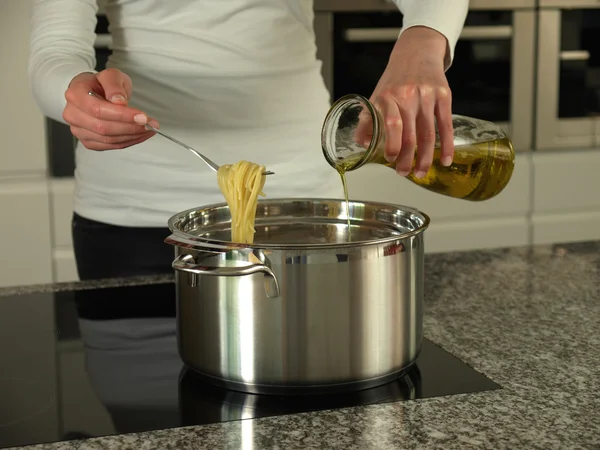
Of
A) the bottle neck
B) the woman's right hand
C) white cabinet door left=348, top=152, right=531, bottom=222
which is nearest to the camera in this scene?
the bottle neck

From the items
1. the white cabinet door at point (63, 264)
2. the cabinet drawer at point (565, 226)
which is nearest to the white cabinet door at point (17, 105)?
the white cabinet door at point (63, 264)

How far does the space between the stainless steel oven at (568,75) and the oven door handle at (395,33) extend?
0.11 meters

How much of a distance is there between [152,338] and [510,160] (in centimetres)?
43

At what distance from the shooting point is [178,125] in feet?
4.15

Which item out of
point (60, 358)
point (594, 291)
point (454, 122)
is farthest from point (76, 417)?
point (594, 291)

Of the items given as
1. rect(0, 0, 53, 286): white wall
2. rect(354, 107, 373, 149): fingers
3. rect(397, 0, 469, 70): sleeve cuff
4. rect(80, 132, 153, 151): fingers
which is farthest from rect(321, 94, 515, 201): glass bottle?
rect(0, 0, 53, 286): white wall

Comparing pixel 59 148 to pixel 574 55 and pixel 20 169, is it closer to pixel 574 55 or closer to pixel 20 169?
pixel 20 169

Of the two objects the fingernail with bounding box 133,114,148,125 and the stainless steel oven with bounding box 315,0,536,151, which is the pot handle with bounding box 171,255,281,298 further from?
the stainless steel oven with bounding box 315,0,536,151

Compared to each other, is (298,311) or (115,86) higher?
(115,86)

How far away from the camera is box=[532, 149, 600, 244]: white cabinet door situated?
2533 millimetres

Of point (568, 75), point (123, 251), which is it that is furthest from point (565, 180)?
point (123, 251)

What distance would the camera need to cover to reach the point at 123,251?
129 centimetres

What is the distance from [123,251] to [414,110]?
0.59m

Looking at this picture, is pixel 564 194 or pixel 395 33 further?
pixel 564 194
